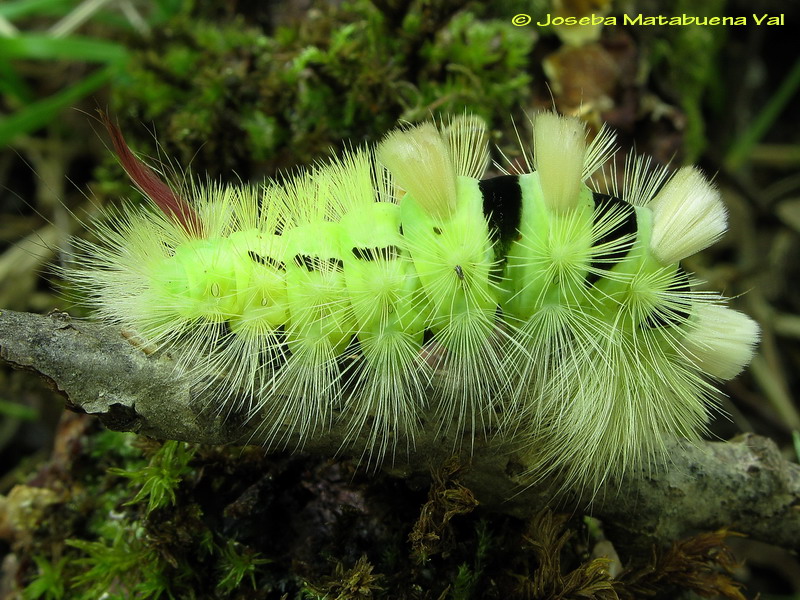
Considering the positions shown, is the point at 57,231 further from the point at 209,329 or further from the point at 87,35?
the point at 209,329

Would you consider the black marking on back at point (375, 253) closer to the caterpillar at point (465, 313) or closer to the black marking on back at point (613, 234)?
the caterpillar at point (465, 313)

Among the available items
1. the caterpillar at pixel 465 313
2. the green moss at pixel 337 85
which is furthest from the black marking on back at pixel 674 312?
the green moss at pixel 337 85

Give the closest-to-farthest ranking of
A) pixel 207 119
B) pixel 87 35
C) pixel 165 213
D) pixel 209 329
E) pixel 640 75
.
Answer: pixel 209 329 → pixel 165 213 → pixel 207 119 → pixel 640 75 → pixel 87 35

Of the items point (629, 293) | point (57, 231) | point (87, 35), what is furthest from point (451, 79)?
point (87, 35)

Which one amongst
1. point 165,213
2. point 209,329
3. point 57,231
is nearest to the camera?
point 209,329

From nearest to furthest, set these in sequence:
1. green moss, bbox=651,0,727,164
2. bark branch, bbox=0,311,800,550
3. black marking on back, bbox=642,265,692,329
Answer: bark branch, bbox=0,311,800,550, black marking on back, bbox=642,265,692,329, green moss, bbox=651,0,727,164

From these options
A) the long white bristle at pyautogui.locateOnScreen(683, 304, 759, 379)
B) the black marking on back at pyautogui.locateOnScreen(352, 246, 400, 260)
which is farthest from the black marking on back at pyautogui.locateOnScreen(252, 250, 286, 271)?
the long white bristle at pyautogui.locateOnScreen(683, 304, 759, 379)

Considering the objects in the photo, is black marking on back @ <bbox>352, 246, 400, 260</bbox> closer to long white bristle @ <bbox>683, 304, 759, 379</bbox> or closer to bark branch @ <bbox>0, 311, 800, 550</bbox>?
bark branch @ <bbox>0, 311, 800, 550</bbox>
